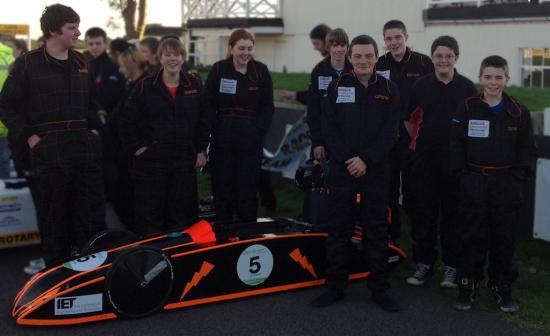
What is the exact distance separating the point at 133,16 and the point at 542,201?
2919cm

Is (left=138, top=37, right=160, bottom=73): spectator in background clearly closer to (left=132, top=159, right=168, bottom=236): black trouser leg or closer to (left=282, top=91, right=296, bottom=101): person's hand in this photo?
(left=132, top=159, right=168, bottom=236): black trouser leg

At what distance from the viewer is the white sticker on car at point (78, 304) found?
4.67 meters

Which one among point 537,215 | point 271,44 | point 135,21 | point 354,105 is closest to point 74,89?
point 354,105

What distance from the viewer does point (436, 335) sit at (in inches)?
183

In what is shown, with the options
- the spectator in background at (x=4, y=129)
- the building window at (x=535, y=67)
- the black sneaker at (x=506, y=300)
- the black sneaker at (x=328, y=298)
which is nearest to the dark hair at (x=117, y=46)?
the spectator in background at (x=4, y=129)

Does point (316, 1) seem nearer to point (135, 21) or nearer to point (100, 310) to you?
point (135, 21)

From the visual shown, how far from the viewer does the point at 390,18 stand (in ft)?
65.9

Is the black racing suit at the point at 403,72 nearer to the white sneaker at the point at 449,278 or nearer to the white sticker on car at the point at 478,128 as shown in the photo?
the white sneaker at the point at 449,278

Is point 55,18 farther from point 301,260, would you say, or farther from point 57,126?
point 301,260

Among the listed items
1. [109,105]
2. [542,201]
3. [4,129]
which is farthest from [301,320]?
[4,129]

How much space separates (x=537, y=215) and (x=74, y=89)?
149 inches

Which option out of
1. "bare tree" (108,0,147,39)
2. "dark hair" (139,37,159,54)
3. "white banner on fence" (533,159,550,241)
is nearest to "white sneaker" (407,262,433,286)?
"white banner on fence" (533,159,550,241)

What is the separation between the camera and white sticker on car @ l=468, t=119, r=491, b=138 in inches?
194

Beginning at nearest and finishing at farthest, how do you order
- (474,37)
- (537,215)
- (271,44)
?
(537,215), (474,37), (271,44)
